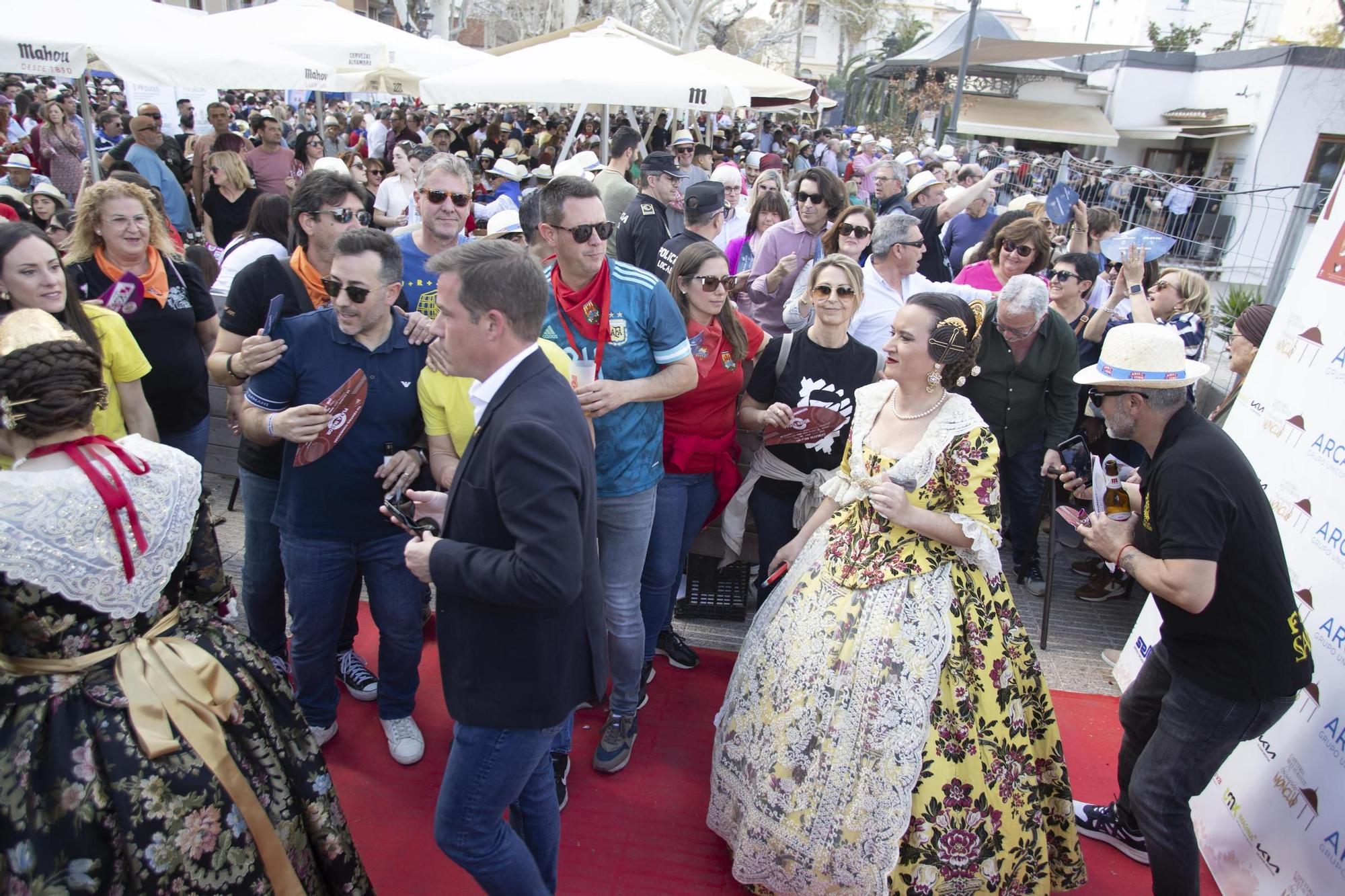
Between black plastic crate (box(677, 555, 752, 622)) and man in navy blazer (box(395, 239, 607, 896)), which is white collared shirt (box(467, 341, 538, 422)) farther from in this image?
black plastic crate (box(677, 555, 752, 622))

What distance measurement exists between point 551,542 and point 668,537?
1.72m

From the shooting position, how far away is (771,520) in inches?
158

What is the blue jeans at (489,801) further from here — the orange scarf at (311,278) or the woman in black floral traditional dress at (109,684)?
the orange scarf at (311,278)

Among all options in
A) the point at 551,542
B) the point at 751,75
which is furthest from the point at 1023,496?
the point at 751,75

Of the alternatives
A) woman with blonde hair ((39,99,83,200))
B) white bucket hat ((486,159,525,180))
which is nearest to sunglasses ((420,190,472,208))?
white bucket hat ((486,159,525,180))

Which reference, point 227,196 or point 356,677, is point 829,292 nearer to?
point 356,677

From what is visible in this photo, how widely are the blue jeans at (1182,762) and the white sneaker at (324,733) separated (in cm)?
302

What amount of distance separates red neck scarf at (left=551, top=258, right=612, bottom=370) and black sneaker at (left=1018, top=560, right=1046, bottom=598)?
3.42 meters

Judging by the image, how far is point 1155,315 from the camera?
5.57 metres

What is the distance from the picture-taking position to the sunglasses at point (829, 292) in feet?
12.1

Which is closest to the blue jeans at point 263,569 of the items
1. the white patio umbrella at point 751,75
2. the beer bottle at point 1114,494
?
the beer bottle at point 1114,494

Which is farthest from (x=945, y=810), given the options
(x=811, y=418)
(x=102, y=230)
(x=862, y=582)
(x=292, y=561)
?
(x=102, y=230)

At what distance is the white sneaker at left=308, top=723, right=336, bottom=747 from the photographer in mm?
3484

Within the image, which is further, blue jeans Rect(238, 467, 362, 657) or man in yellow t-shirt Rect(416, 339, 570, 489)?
blue jeans Rect(238, 467, 362, 657)
